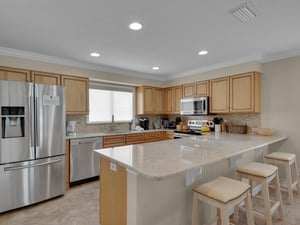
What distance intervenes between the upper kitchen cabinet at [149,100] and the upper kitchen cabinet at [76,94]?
5.21 ft

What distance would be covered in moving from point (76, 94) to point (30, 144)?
138 centimetres

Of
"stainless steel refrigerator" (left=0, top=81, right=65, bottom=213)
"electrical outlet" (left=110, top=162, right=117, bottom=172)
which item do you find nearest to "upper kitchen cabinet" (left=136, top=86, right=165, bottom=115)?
"stainless steel refrigerator" (left=0, top=81, right=65, bottom=213)

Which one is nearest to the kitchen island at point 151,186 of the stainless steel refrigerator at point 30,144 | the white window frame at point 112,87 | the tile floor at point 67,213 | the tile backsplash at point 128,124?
the tile floor at point 67,213

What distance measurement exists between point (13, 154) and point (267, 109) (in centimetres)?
432

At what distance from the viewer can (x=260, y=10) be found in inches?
74.3

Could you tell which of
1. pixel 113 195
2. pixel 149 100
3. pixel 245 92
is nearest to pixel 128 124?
pixel 149 100

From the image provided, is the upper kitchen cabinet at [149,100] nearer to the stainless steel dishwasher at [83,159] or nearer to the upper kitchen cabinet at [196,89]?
the upper kitchen cabinet at [196,89]

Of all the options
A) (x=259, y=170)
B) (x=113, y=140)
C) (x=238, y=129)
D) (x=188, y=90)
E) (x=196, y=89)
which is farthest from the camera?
(x=188, y=90)

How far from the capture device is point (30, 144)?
261cm

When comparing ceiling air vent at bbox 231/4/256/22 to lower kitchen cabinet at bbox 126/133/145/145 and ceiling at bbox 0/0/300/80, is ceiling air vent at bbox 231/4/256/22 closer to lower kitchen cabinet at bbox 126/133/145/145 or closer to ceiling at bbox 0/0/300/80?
ceiling at bbox 0/0/300/80

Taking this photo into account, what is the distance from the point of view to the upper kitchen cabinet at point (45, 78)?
3.15 m

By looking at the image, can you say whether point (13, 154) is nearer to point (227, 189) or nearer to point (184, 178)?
point (184, 178)

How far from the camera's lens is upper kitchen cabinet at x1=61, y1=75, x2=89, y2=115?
3545 millimetres

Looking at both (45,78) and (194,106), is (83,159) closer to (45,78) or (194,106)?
(45,78)
